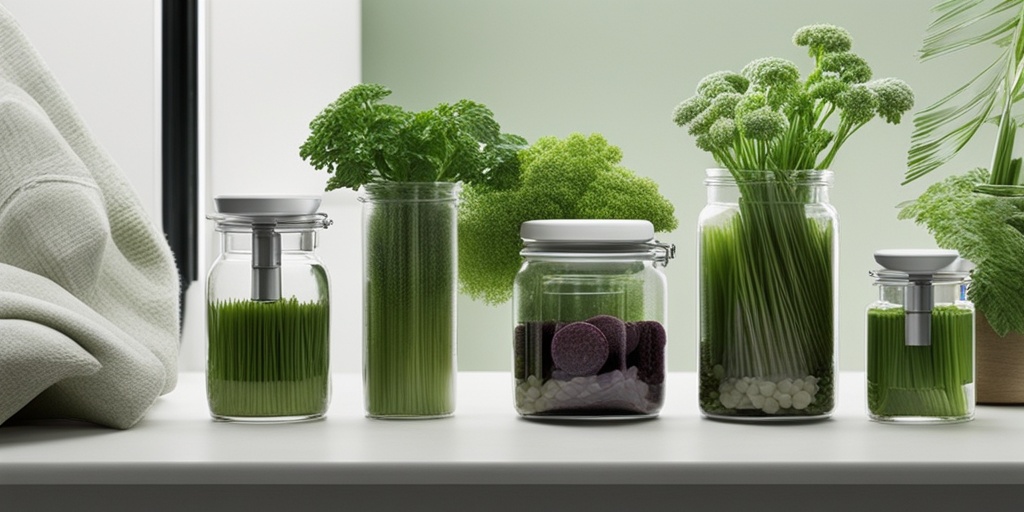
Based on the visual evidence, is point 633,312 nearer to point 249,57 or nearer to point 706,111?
point 706,111

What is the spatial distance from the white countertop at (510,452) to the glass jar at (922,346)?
0.02 m

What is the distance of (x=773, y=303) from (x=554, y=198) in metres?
0.22

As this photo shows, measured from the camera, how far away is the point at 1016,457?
709 millimetres

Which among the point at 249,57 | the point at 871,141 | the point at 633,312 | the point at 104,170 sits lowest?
the point at 633,312

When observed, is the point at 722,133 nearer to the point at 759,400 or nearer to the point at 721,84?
the point at 721,84

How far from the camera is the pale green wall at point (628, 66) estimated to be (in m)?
2.11

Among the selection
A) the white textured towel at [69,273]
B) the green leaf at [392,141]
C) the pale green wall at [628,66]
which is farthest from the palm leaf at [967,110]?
the pale green wall at [628,66]

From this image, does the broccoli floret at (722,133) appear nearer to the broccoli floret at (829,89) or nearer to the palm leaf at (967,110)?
the broccoli floret at (829,89)

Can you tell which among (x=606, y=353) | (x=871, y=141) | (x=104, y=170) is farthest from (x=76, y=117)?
(x=871, y=141)

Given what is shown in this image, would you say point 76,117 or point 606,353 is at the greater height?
point 76,117

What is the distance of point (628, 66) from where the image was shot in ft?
7.02

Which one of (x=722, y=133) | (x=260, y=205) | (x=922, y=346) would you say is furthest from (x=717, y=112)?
(x=260, y=205)

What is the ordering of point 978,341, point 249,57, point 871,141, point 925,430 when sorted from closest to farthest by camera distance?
point 925,430
point 978,341
point 249,57
point 871,141

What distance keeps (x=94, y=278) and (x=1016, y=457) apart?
70 centimetres
